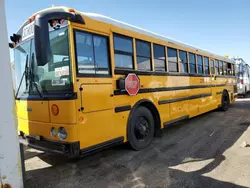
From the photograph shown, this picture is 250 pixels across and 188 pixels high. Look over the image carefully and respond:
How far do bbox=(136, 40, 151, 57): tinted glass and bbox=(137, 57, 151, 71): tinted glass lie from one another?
0.08 metres

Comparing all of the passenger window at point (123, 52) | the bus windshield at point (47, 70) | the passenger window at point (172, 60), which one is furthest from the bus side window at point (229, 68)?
the bus windshield at point (47, 70)

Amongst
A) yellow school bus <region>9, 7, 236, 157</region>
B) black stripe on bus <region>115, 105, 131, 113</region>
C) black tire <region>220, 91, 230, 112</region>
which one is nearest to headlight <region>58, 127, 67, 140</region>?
yellow school bus <region>9, 7, 236, 157</region>

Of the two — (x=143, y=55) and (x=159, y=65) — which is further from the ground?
(x=143, y=55)

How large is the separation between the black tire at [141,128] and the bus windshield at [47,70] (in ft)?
5.06

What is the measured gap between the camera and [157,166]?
11.2 feet

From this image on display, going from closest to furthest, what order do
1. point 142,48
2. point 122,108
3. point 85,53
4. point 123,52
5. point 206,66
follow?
1. point 85,53
2. point 122,108
3. point 123,52
4. point 142,48
5. point 206,66

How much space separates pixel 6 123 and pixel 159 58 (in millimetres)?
3418

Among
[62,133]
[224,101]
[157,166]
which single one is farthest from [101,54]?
[224,101]

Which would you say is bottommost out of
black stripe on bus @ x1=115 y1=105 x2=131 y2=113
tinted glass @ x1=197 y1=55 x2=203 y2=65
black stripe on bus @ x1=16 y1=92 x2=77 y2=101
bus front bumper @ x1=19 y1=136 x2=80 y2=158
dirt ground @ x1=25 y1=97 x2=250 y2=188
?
dirt ground @ x1=25 y1=97 x2=250 y2=188

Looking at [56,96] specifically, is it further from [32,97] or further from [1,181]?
[1,181]

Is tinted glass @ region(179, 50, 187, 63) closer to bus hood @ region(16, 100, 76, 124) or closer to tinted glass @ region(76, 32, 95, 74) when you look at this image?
tinted glass @ region(76, 32, 95, 74)

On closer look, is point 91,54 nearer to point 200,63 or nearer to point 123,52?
point 123,52

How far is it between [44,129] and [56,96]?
2.00ft

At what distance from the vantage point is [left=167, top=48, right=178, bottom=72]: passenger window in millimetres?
5137
